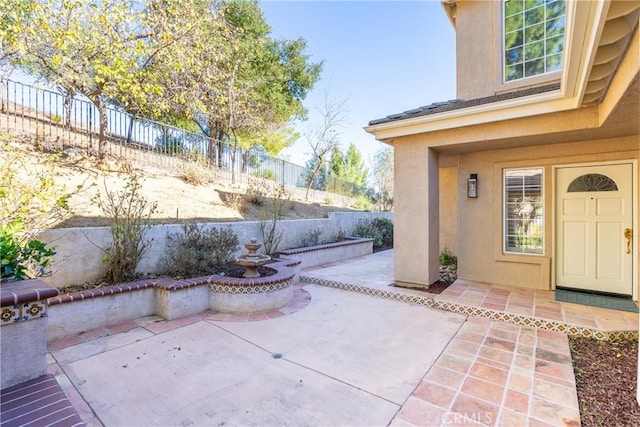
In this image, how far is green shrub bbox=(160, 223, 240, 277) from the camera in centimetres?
597

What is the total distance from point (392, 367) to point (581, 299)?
15.2 feet

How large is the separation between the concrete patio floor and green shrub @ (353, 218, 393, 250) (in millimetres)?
7323

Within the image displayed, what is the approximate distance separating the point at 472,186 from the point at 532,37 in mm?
4109

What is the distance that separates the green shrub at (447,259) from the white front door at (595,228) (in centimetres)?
245

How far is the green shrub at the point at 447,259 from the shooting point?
27.1 ft

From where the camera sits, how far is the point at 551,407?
2766 millimetres

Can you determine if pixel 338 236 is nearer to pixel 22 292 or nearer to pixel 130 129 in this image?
pixel 130 129

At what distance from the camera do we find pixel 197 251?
6277mm

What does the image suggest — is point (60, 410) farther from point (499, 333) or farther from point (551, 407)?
point (499, 333)

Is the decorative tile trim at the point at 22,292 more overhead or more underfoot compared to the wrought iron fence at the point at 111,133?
more underfoot

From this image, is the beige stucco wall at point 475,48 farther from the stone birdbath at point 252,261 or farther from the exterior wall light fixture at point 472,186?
the stone birdbath at point 252,261

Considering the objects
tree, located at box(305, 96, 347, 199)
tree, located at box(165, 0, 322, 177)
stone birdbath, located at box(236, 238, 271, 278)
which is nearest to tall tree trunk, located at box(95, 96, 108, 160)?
tree, located at box(165, 0, 322, 177)

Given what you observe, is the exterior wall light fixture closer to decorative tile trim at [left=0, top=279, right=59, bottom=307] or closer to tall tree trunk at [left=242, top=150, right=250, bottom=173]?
decorative tile trim at [left=0, top=279, right=59, bottom=307]

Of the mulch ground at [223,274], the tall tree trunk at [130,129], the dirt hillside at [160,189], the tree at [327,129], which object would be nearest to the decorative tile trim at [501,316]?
the mulch ground at [223,274]
